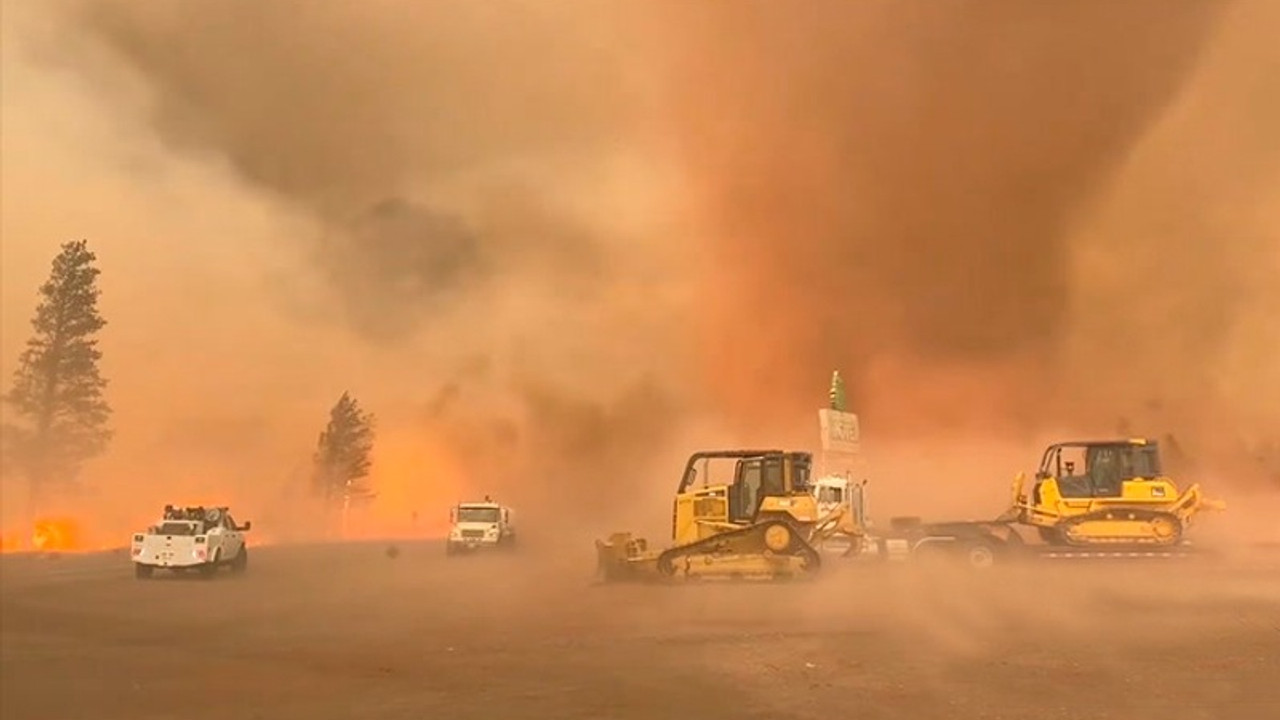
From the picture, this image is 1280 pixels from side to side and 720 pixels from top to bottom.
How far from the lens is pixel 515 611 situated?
1828 centimetres

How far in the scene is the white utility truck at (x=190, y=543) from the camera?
2322 centimetres

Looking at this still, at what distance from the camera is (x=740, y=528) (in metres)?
23.4

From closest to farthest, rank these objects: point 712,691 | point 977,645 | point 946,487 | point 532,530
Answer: point 712,691, point 977,645, point 946,487, point 532,530

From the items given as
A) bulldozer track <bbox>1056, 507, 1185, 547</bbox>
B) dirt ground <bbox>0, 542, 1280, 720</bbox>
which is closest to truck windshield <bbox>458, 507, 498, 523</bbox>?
dirt ground <bbox>0, 542, 1280, 720</bbox>

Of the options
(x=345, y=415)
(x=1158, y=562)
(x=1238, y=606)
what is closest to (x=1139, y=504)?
(x=1158, y=562)

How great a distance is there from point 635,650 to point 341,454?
237 feet

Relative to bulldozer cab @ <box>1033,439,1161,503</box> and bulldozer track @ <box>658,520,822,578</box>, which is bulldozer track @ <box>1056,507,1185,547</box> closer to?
bulldozer cab @ <box>1033,439,1161,503</box>

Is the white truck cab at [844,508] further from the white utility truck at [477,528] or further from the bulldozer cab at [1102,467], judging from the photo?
the white utility truck at [477,528]

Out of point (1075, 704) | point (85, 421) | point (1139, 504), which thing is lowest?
point (1075, 704)

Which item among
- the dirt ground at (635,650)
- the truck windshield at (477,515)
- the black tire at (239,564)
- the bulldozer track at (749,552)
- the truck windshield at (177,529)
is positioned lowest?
the dirt ground at (635,650)

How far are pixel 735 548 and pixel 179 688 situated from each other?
592 inches

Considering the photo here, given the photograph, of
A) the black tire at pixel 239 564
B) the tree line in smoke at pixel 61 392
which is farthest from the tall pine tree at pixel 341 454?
the black tire at pixel 239 564

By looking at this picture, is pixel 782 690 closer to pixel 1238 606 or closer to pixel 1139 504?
pixel 1238 606

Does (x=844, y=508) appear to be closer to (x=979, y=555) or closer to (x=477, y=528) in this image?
(x=979, y=555)
